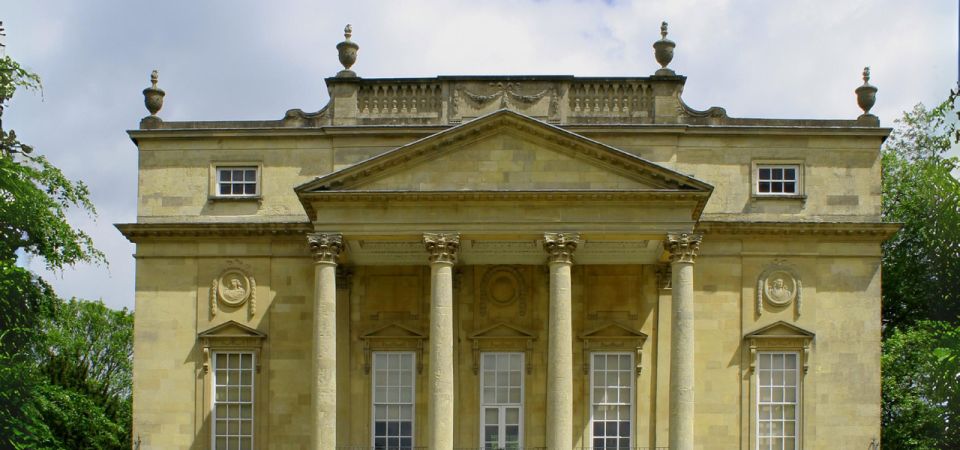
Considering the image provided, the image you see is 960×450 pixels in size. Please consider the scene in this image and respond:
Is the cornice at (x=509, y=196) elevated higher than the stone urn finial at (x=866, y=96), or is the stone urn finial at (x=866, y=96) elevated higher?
the stone urn finial at (x=866, y=96)

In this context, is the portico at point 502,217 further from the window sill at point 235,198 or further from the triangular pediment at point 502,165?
the window sill at point 235,198

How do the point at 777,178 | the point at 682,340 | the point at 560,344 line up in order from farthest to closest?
the point at 777,178 < the point at 682,340 < the point at 560,344

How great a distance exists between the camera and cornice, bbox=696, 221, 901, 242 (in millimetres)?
33406

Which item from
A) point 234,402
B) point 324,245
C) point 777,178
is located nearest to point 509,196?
point 324,245

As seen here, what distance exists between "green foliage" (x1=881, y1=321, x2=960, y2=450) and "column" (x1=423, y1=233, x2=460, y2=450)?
1117 cm

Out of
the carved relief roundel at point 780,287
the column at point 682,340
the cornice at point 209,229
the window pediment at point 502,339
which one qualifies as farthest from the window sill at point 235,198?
the carved relief roundel at point 780,287

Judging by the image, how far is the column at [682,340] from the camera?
30031 mm

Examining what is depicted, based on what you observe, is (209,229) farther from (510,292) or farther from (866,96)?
(866,96)

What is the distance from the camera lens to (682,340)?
3033cm

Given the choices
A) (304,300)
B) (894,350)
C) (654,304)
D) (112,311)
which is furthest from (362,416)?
(112,311)

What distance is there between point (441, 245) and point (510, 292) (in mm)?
3996

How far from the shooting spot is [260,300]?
34000 millimetres

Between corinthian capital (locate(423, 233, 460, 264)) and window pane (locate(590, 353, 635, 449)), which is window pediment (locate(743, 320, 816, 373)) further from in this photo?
corinthian capital (locate(423, 233, 460, 264))

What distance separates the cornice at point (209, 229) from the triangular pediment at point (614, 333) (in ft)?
25.6
